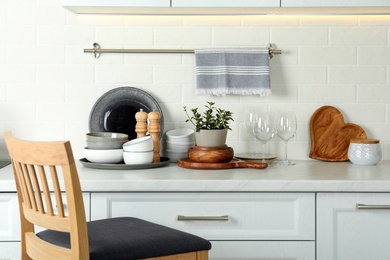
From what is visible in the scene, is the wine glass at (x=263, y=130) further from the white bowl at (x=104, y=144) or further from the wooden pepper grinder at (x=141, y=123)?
the white bowl at (x=104, y=144)

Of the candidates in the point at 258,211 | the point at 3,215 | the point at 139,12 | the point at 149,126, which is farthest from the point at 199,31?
the point at 3,215

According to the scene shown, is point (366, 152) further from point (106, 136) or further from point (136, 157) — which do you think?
point (106, 136)

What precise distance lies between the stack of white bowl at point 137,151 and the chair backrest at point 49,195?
704 millimetres

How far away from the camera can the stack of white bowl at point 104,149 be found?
3.20 meters

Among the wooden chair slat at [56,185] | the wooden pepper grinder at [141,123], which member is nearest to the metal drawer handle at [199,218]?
the wooden pepper grinder at [141,123]

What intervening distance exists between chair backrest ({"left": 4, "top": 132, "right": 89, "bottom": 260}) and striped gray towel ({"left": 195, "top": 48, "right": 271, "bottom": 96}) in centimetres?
122

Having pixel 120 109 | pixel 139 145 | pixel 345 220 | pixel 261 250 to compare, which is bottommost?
pixel 261 250

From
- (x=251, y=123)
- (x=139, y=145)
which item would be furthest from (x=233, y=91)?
(x=139, y=145)

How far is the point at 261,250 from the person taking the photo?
288 cm

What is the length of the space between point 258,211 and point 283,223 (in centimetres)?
11

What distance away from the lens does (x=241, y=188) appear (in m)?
2.87

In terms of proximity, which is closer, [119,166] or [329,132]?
[119,166]

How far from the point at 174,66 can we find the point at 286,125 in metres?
0.62

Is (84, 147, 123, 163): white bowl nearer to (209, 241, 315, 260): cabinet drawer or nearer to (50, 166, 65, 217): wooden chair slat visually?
(209, 241, 315, 260): cabinet drawer
